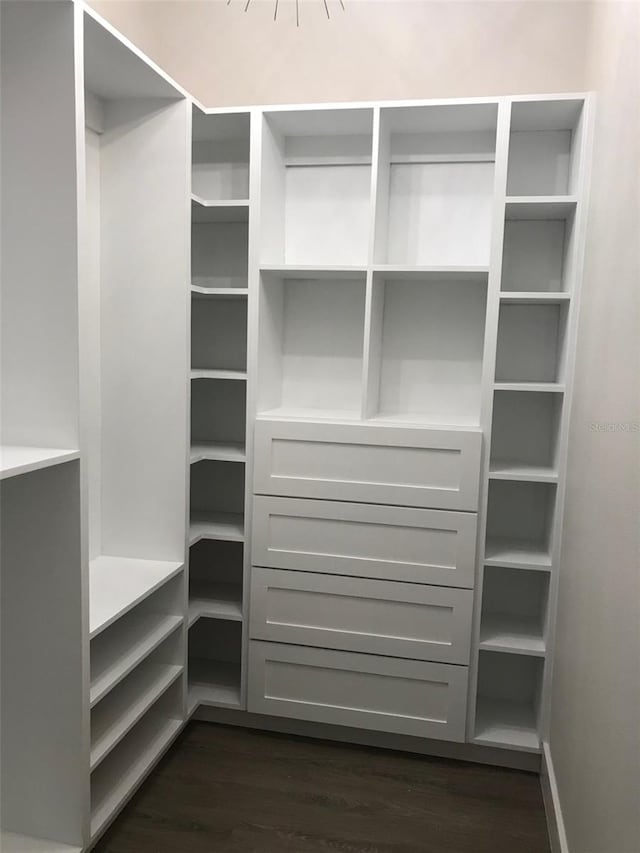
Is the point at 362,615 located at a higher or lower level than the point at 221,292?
lower

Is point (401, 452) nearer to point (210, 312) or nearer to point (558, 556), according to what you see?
point (558, 556)

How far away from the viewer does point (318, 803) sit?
2203 mm

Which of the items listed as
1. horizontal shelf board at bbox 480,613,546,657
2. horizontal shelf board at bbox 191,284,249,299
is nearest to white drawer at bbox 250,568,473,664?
horizontal shelf board at bbox 480,613,546,657

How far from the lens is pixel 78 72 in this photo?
5.36 ft

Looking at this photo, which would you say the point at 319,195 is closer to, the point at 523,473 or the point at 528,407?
the point at 528,407

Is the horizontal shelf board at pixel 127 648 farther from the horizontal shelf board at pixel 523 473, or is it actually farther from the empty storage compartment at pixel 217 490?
the horizontal shelf board at pixel 523 473

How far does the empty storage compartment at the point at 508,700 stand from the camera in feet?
8.00

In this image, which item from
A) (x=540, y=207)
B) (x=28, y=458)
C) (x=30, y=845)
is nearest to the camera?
(x=28, y=458)

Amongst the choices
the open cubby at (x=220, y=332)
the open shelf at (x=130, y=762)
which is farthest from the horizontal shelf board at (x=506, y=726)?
the open cubby at (x=220, y=332)

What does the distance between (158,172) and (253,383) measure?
0.78m

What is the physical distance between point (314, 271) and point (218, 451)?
2.54 feet

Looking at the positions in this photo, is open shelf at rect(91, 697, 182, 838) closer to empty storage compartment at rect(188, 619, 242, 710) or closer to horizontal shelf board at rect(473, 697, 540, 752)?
empty storage compartment at rect(188, 619, 242, 710)

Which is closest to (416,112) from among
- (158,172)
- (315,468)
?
(158,172)

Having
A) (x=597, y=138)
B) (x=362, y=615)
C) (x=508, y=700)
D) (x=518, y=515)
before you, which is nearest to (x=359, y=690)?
(x=362, y=615)
